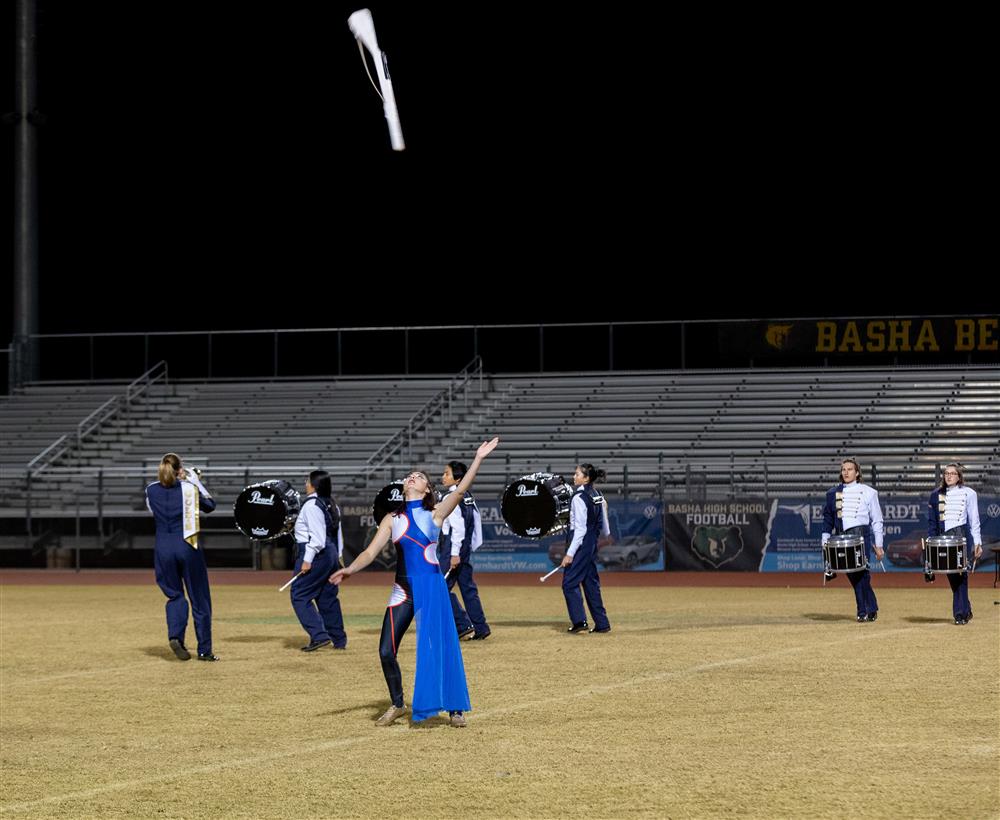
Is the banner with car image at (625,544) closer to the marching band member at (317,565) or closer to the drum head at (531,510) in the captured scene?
the drum head at (531,510)

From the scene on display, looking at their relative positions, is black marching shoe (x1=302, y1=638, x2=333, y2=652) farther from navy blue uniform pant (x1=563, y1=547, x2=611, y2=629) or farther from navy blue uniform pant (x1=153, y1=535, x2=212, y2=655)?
navy blue uniform pant (x1=563, y1=547, x2=611, y2=629)

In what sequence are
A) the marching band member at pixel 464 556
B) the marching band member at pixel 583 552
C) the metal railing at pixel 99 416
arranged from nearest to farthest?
the marching band member at pixel 464 556 → the marching band member at pixel 583 552 → the metal railing at pixel 99 416

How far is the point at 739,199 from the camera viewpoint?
156ft

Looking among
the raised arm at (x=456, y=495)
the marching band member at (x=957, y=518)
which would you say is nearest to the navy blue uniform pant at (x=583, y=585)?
the marching band member at (x=957, y=518)

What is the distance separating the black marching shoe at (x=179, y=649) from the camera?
1617 cm

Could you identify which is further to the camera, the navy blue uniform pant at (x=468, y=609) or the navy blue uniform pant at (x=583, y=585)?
the navy blue uniform pant at (x=583, y=585)

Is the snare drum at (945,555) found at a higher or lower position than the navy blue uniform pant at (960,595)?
higher

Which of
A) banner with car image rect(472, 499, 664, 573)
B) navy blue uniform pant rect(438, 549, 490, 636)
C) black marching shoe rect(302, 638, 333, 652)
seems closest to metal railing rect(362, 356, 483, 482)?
banner with car image rect(472, 499, 664, 573)

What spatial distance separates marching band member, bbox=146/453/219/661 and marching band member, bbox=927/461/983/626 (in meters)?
8.80

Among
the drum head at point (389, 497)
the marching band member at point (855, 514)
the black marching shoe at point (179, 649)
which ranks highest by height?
the drum head at point (389, 497)

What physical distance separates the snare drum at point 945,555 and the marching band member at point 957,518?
264mm

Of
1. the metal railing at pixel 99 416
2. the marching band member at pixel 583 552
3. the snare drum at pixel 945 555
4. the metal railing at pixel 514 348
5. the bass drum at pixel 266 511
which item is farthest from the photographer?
the metal railing at pixel 514 348

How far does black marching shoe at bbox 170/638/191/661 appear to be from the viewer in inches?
637

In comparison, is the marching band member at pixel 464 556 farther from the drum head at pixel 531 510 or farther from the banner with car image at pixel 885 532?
the banner with car image at pixel 885 532
